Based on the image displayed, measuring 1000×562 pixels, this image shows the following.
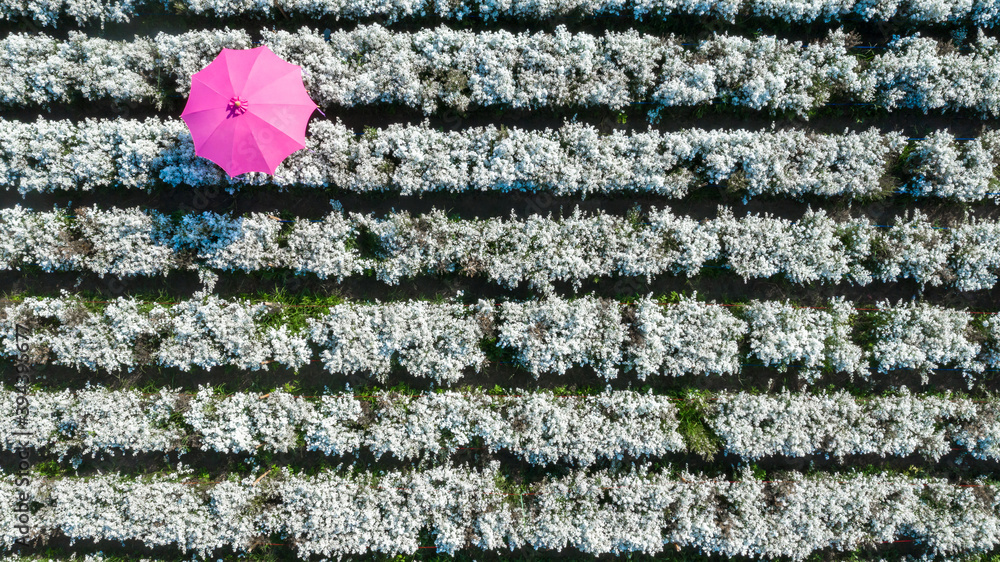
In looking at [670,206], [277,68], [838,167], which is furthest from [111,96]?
[838,167]

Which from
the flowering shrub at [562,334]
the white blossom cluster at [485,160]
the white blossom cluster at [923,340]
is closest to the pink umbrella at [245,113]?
the white blossom cluster at [485,160]

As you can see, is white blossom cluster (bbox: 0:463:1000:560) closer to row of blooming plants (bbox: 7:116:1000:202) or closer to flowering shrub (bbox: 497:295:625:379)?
flowering shrub (bbox: 497:295:625:379)

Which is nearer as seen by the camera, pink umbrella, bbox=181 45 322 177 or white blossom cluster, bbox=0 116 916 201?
pink umbrella, bbox=181 45 322 177

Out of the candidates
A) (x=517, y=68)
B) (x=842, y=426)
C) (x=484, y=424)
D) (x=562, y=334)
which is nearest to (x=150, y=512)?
(x=484, y=424)

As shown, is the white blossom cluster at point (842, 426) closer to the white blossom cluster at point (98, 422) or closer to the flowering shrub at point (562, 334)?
the flowering shrub at point (562, 334)

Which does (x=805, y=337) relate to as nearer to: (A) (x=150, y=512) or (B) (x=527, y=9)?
(B) (x=527, y=9)

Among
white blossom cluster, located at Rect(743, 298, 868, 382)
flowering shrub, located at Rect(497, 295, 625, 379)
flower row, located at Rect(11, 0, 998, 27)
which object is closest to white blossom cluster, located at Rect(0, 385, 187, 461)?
flowering shrub, located at Rect(497, 295, 625, 379)
